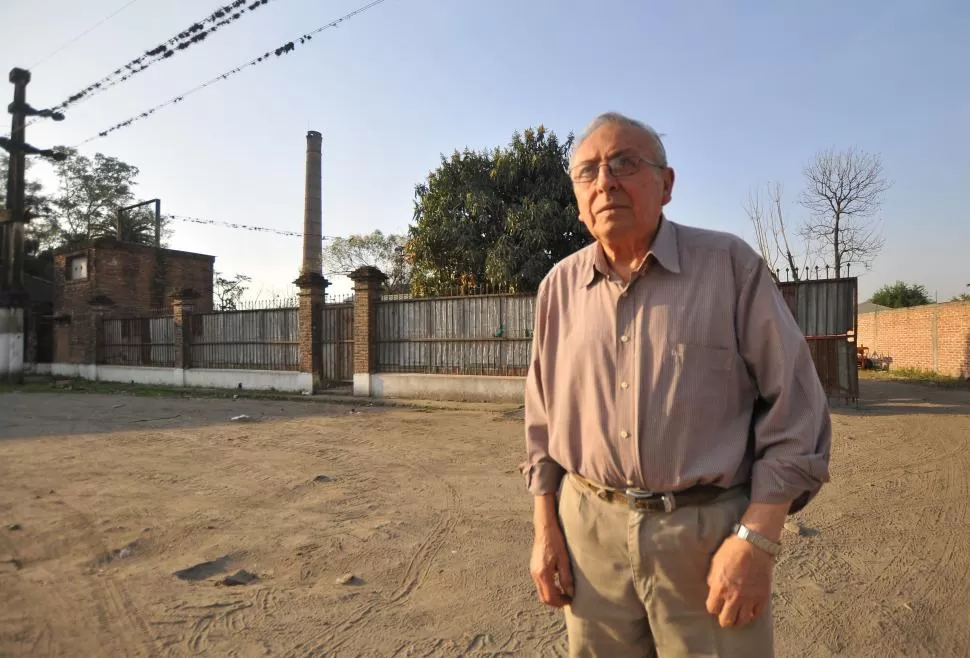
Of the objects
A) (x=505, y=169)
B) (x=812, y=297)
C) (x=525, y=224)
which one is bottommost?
(x=812, y=297)

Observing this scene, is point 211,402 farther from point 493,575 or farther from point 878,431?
point 878,431

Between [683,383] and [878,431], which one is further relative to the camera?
[878,431]

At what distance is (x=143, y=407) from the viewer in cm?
1198

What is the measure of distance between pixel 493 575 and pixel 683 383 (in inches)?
97.6

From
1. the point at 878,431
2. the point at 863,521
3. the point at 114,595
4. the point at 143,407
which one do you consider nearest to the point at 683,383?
the point at 114,595

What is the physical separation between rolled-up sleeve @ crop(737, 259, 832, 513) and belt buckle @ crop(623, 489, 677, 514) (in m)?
0.19

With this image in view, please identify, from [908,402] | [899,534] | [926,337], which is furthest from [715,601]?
[926,337]

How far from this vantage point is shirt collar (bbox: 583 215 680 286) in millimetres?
1463

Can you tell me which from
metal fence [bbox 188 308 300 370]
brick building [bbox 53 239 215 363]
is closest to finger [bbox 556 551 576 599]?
metal fence [bbox 188 308 300 370]

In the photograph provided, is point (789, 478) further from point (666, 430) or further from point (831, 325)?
point (831, 325)

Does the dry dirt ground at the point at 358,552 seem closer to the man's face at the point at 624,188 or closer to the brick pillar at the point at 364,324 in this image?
the man's face at the point at 624,188

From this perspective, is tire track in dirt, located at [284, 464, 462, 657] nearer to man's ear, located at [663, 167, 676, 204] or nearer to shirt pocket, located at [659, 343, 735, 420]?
shirt pocket, located at [659, 343, 735, 420]

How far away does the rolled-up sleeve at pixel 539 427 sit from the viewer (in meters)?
1.69

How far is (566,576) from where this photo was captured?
5.18 ft
